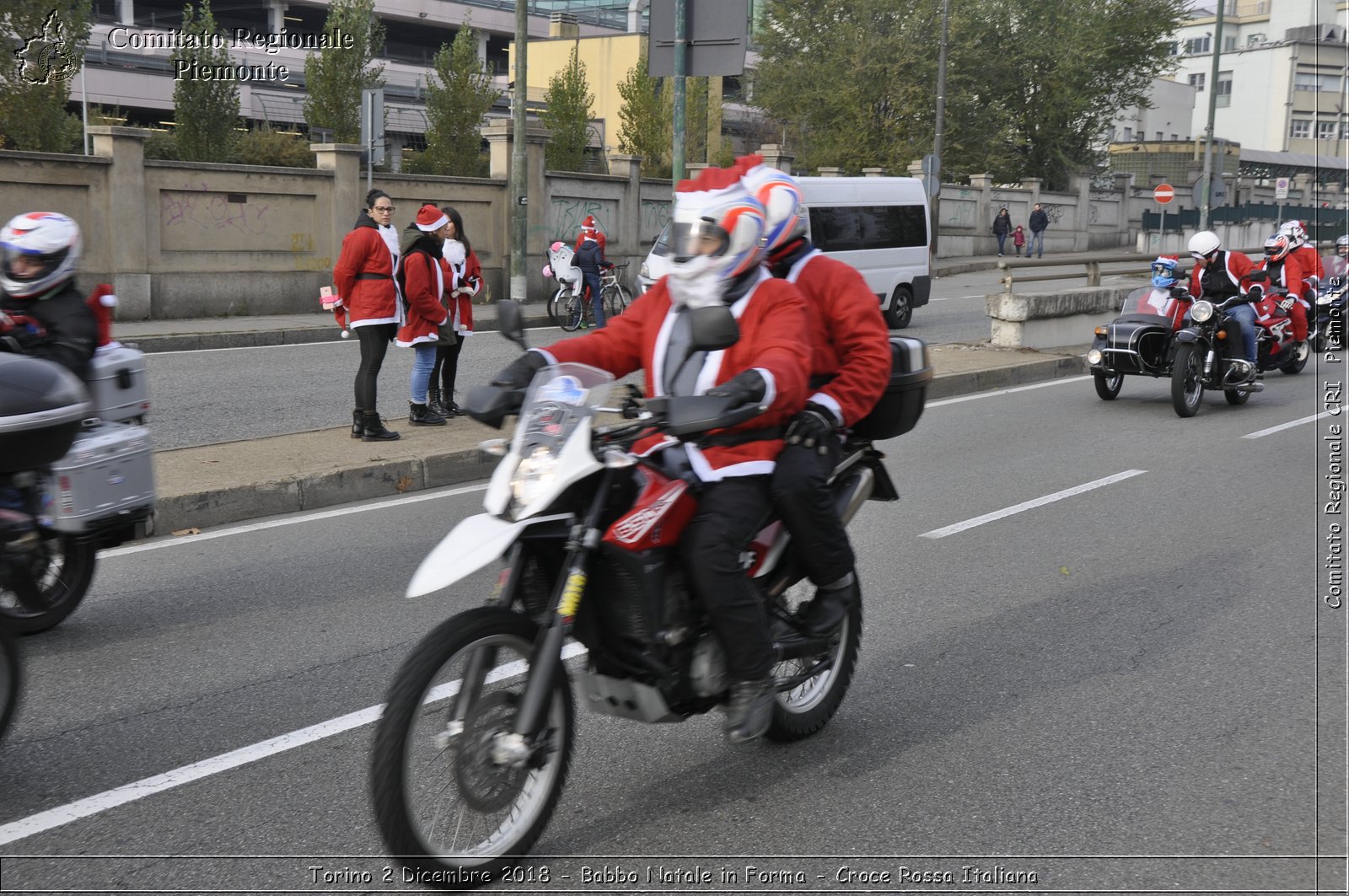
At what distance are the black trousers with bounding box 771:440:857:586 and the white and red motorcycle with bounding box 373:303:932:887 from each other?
0.29 meters

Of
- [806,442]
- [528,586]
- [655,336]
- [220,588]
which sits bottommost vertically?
[220,588]

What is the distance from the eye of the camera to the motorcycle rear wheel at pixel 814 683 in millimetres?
4410

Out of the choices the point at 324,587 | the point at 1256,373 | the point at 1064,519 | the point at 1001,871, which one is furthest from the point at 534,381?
the point at 1256,373

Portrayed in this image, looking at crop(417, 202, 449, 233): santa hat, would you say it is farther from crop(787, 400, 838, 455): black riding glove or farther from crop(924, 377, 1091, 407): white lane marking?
crop(787, 400, 838, 455): black riding glove

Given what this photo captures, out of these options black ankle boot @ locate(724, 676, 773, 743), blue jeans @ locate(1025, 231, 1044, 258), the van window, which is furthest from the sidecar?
blue jeans @ locate(1025, 231, 1044, 258)

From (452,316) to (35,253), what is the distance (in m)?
5.67

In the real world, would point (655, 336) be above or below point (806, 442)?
above

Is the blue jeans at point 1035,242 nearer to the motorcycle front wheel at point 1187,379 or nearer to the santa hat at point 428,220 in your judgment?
the motorcycle front wheel at point 1187,379

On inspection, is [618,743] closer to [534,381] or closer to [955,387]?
[534,381]

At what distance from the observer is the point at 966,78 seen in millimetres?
50281

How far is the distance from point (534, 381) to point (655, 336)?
0.56 meters

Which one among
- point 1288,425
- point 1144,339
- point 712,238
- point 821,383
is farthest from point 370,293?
point 1288,425

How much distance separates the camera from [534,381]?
11.8ft

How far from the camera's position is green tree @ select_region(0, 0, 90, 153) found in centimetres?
2262
